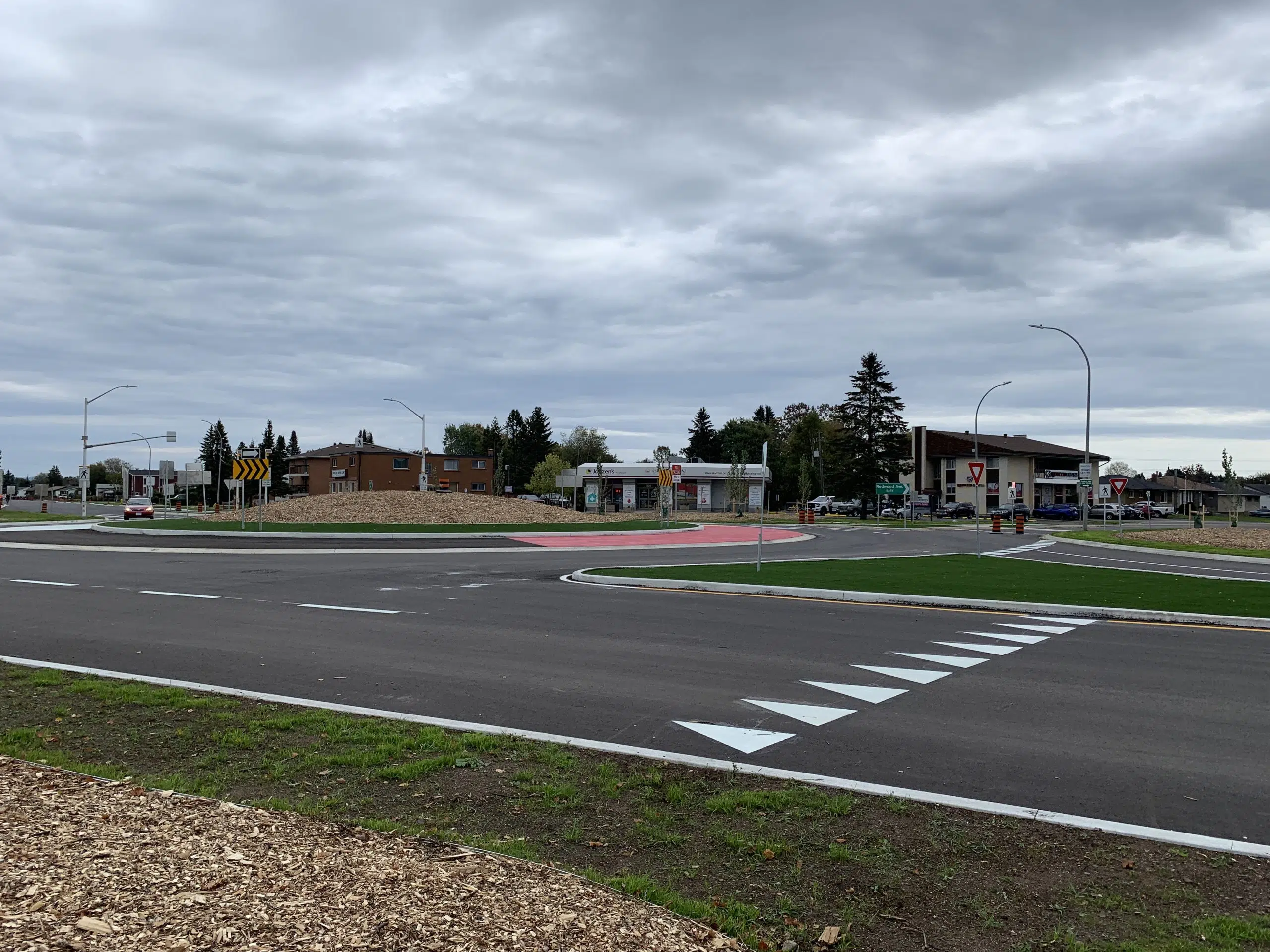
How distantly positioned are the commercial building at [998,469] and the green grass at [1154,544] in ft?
150

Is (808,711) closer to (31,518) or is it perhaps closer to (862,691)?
(862,691)

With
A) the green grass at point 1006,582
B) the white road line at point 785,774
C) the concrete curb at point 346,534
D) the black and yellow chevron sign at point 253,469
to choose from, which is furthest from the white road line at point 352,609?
the black and yellow chevron sign at point 253,469

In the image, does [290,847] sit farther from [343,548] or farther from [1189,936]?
[343,548]

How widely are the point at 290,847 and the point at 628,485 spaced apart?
77651 mm

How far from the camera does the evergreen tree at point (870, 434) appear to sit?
269 ft

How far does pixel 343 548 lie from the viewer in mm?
28359

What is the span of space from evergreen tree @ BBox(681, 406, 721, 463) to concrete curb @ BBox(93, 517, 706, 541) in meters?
93.4

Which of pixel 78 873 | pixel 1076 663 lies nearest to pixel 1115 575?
pixel 1076 663

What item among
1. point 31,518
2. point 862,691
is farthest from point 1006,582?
point 31,518

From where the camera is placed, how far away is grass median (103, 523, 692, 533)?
116ft

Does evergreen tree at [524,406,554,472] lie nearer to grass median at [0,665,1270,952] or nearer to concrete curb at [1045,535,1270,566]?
concrete curb at [1045,535,1270,566]

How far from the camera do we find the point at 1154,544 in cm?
3372

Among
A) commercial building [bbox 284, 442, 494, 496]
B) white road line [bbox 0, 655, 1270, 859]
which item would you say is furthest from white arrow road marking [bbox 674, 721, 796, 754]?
commercial building [bbox 284, 442, 494, 496]

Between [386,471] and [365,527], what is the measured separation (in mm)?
68621
